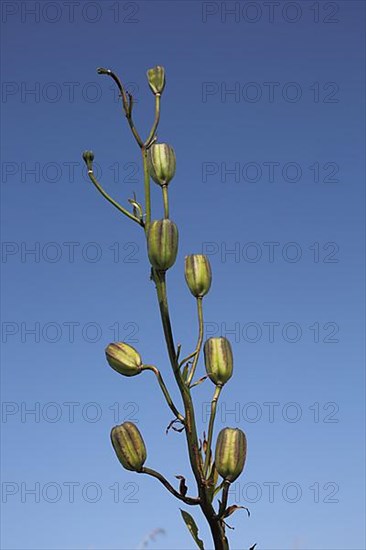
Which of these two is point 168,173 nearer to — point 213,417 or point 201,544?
point 213,417

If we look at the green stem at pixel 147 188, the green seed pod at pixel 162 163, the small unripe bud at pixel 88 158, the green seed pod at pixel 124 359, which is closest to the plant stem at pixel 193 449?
the green seed pod at pixel 124 359

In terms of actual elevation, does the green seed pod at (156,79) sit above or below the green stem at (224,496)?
above

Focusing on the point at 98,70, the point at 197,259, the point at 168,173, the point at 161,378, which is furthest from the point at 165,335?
the point at 98,70

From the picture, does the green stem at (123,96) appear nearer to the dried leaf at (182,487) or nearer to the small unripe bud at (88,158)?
the small unripe bud at (88,158)

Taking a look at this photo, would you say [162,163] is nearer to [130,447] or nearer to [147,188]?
[147,188]

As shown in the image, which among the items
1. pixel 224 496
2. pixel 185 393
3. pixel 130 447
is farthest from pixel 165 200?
pixel 224 496

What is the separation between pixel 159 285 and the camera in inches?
96.0

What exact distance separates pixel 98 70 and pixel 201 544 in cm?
133

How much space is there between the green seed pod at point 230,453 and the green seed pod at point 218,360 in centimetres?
18

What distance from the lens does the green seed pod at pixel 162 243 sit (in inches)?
95.3

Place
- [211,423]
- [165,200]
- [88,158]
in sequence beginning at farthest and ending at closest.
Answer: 1. [88,158]
2. [165,200]
3. [211,423]

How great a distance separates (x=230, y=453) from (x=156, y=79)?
43.5 inches

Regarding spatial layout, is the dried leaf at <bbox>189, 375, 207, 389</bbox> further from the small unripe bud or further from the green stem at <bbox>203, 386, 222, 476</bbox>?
the small unripe bud

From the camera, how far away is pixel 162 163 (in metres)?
2.57
